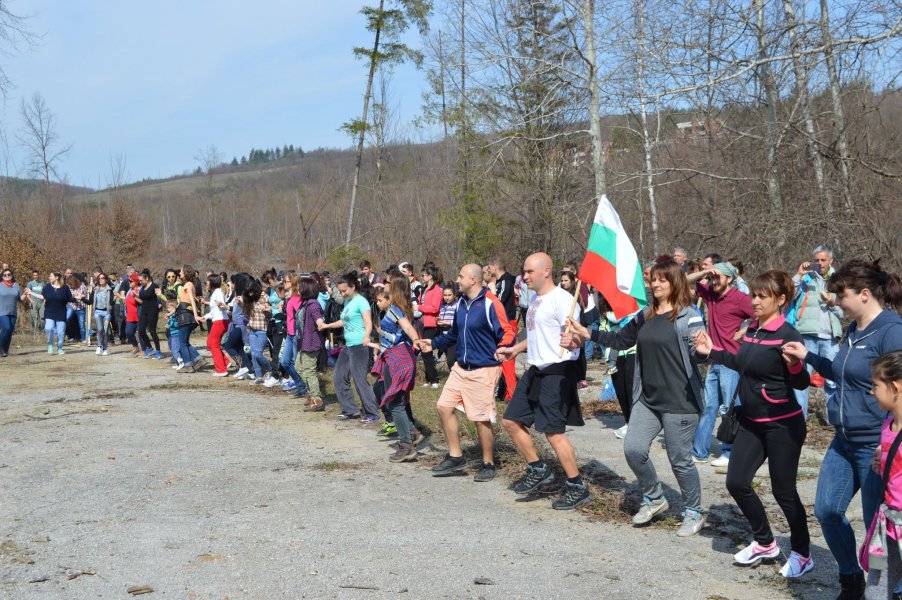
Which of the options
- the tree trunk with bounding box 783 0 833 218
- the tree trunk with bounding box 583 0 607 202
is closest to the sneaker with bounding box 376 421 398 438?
the tree trunk with bounding box 783 0 833 218

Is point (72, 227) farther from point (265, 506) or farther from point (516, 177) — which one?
point (265, 506)

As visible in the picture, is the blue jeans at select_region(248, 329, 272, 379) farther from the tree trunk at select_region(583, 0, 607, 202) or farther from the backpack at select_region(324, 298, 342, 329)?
the tree trunk at select_region(583, 0, 607, 202)

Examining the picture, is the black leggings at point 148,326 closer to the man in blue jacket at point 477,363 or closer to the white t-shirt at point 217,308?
the white t-shirt at point 217,308

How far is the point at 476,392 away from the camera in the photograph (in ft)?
A: 23.3

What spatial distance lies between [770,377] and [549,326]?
1.96 m

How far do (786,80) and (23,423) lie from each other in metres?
13.5

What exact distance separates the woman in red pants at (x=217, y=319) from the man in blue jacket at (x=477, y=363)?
790 centimetres

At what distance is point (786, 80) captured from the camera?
13.7 m

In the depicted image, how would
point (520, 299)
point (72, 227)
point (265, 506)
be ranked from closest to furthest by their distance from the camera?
point (265, 506), point (520, 299), point (72, 227)

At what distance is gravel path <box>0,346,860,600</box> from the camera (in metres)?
4.76

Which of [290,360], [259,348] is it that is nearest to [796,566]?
[290,360]

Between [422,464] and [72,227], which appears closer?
[422,464]

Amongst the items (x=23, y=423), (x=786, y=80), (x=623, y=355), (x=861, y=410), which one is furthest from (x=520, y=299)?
(x=861, y=410)

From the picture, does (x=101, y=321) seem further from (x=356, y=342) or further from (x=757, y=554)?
(x=757, y=554)
